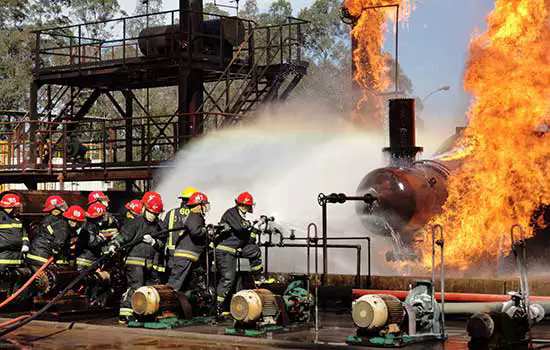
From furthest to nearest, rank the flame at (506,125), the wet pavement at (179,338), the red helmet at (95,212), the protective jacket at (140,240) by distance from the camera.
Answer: the red helmet at (95,212) < the flame at (506,125) < the protective jacket at (140,240) < the wet pavement at (179,338)

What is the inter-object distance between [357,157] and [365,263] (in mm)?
3451

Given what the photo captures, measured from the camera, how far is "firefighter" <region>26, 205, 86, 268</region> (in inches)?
660

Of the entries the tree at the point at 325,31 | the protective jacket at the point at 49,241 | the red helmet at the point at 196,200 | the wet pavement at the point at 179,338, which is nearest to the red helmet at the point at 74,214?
the protective jacket at the point at 49,241

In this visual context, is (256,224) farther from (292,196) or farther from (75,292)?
(292,196)

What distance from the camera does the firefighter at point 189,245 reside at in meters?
15.1

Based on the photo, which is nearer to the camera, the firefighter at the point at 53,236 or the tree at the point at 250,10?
the firefighter at the point at 53,236

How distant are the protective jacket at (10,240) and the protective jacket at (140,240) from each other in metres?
2.10

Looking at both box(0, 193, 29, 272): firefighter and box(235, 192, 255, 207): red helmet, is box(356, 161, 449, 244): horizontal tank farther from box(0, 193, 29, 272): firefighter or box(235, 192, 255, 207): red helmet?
box(0, 193, 29, 272): firefighter

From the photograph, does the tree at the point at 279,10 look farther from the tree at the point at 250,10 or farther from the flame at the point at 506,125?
the flame at the point at 506,125

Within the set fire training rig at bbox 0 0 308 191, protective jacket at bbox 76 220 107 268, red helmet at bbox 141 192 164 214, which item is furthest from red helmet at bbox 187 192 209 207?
fire training rig at bbox 0 0 308 191

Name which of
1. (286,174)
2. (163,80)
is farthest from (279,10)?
(286,174)

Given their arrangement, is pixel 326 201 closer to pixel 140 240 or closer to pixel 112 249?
pixel 140 240

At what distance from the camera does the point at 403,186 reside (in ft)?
54.6

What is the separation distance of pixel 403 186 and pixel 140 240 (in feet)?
14.2
